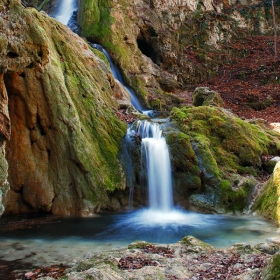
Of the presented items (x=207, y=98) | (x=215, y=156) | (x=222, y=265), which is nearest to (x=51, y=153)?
(x=215, y=156)

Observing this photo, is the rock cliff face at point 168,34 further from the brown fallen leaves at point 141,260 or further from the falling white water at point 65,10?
the brown fallen leaves at point 141,260

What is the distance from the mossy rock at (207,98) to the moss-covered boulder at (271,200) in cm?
798

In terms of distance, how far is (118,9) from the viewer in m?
22.0

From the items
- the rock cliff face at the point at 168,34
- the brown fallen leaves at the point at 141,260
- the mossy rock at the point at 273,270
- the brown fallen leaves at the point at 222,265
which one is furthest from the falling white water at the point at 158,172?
the rock cliff face at the point at 168,34

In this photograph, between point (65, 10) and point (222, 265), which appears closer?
point (222, 265)

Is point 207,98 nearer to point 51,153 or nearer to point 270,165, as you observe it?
point 270,165

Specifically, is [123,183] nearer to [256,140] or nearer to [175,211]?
[175,211]

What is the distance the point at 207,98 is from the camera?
17.2m

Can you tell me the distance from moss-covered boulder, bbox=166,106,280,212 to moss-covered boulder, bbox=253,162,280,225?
1.97 feet

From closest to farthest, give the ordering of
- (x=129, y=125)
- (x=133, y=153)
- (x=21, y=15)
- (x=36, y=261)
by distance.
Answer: (x=36, y=261), (x=21, y=15), (x=133, y=153), (x=129, y=125)

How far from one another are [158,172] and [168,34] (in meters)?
17.1

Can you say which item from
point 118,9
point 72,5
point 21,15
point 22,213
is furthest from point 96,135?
point 72,5

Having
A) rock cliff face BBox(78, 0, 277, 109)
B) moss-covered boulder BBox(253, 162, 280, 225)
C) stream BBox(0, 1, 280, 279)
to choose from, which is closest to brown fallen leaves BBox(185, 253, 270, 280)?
stream BBox(0, 1, 280, 279)

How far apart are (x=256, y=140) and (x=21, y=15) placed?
926cm
